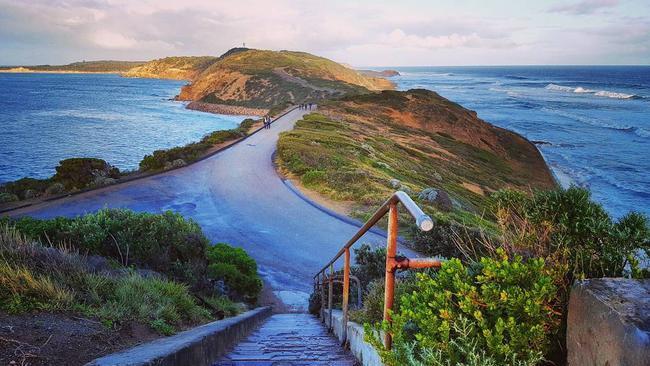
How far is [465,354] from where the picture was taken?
230 centimetres

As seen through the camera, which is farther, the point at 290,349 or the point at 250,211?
the point at 250,211

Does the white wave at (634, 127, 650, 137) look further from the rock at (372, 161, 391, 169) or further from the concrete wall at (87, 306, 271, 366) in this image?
the concrete wall at (87, 306, 271, 366)

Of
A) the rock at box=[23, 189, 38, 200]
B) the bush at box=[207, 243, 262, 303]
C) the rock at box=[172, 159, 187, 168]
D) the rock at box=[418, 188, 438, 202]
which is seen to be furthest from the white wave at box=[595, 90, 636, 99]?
the bush at box=[207, 243, 262, 303]

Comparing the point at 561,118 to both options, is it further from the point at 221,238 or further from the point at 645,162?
the point at 221,238

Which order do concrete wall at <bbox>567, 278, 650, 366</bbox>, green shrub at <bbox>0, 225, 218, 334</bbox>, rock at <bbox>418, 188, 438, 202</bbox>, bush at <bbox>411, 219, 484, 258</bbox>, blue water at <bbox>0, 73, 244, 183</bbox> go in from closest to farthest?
concrete wall at <bbox>567, 278, 650, 366</bbox>
green shrub at <bbox>0, 225, 218, 334</bbox>
bush at <bbox>411, 219, 484, 258</bbox>
rock at <bbox>418, 188, 438, 202</bbox>
blue water at <bbox>0, 73, 244, 183</bbox>

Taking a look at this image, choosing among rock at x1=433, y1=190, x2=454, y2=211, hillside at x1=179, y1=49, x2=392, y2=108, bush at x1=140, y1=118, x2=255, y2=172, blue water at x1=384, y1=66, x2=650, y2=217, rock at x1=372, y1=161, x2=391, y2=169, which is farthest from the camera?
hillside at x1=179, y1=49, x2=392, y2=108

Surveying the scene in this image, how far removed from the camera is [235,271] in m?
10.1

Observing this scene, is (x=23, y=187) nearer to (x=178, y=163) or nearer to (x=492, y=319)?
(x=178, y=163)

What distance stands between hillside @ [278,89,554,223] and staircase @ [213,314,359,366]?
10144 millimetres

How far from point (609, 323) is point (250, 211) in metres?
15.1

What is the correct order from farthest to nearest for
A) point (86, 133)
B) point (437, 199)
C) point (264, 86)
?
point (264, 86)
point (86, 133)
point (437, 199)

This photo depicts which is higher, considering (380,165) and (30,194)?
(380,165)

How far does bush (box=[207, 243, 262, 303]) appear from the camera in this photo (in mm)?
9977

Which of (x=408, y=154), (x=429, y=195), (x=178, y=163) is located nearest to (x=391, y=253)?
(x=429, y=195)
